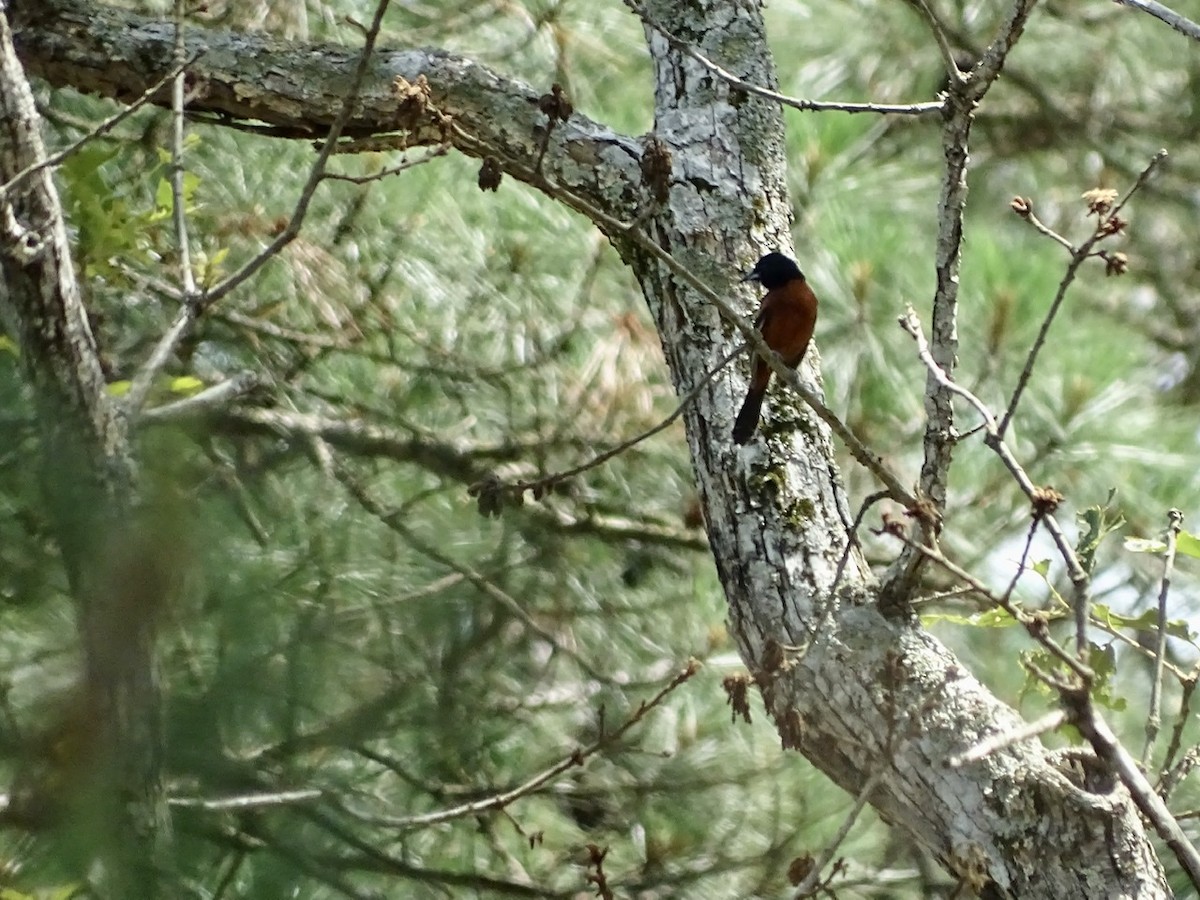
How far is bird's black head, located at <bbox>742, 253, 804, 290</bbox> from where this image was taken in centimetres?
177

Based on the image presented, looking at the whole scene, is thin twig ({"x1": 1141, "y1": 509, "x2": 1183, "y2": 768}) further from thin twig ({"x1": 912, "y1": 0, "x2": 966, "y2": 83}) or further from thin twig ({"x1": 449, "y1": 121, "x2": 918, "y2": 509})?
thin twig ({"x1": 912, "y1": 0, "x2": 966, "y2": 83})

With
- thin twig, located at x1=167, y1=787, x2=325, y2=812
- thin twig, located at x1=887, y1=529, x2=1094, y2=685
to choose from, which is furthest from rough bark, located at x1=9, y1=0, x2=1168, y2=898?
thin twig, located at x1=167, y1=787, x2=325, y2=812

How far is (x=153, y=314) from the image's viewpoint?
8.33ft

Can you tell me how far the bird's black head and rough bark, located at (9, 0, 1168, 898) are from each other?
0.03 m

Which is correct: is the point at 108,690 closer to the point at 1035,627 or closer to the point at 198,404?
the point at 198,404

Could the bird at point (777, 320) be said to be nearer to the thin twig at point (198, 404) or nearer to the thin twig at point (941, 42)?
the thin twig at point (941, 42)

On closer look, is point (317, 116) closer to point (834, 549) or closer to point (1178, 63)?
point (834, 549)

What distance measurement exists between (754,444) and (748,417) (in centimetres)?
4

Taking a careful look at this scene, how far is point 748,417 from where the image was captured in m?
1.69

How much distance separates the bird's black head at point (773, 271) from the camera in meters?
1.77

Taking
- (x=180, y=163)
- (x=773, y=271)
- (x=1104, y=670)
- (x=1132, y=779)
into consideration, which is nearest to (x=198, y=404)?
(x=180, y=163)

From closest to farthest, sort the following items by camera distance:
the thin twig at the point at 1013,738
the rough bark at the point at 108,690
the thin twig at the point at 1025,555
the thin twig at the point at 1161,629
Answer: the rough bark at the point at 108,690
the thin twig at the point at 1013,738
the thin twig at the point at 1025,555
the thin twig at the point at 1161,629

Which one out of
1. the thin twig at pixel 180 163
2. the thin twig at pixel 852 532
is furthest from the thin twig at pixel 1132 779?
the thin twig at pixel 180 163

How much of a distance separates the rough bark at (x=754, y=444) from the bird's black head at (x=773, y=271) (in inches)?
1.1
